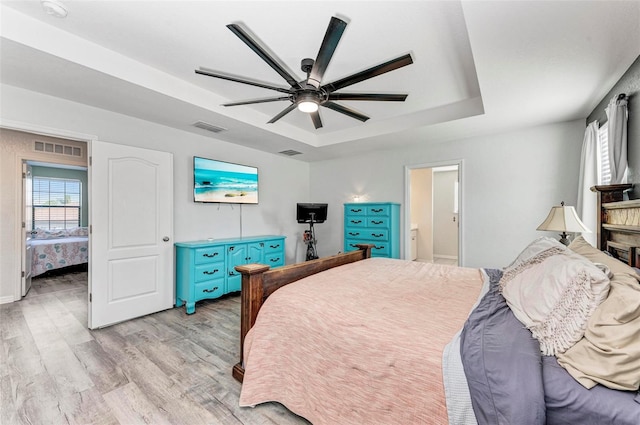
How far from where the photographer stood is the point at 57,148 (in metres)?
4.44

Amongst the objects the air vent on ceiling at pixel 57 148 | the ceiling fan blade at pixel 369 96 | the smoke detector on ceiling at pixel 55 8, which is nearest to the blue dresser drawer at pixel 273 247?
the ceiling fan blade at pixel 369 96

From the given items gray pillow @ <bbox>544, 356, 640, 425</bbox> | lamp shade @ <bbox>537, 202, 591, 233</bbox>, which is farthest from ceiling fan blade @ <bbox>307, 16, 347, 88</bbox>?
lamp shade @ <bbox>537, 202, 591, 233</bbox>

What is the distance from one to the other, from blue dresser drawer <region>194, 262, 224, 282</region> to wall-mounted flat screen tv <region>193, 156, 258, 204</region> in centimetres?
97

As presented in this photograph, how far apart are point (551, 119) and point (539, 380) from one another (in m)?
3.51

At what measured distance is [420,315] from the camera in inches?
58.1

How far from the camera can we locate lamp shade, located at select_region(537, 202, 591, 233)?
2.51m

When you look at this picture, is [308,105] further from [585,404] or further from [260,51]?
[585,404]

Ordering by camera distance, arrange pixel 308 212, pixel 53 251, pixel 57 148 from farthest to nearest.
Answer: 1. pixel 53 251
2. pixel 308 212
3. pixel 57 148

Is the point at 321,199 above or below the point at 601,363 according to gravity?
above

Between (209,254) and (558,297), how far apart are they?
3.47m

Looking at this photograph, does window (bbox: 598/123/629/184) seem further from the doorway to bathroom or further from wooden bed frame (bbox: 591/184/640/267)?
the doorway to bathroom

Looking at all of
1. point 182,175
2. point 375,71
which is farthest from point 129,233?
point 375,71

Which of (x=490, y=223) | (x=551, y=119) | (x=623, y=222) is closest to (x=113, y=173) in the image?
(x=623, y=222)

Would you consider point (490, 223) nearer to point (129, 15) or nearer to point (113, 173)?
point (129, 15)
